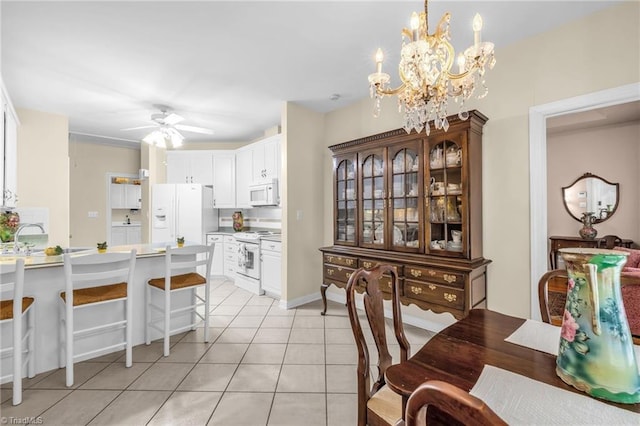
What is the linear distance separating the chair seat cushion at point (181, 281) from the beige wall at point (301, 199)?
124 cm

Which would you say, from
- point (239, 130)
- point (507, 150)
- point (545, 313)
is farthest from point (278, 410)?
point (239, 130)

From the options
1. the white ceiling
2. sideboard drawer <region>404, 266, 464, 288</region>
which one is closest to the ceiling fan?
the white ceiling

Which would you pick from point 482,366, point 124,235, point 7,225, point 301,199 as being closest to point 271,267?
point 301,199

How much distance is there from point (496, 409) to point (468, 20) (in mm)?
2596

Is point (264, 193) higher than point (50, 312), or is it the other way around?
point (264, 193)

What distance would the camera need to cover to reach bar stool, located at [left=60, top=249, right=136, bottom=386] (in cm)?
203

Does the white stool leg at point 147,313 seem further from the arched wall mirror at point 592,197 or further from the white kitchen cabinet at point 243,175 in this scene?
the arched wall mirror at point 592,197

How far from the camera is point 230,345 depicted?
8.86 feet

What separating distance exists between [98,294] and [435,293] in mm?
2766

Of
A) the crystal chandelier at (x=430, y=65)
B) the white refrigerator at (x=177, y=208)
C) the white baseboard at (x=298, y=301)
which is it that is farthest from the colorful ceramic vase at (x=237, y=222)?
the crystal chandelier at (x=430, y=65)

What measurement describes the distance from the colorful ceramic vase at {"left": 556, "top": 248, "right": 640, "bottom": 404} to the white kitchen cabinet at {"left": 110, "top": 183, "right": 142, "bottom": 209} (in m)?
7.61

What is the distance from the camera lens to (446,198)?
8.71ft

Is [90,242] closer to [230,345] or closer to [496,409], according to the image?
[230,345]

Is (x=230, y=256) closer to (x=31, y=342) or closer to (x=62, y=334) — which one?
(x=62, y=334)
